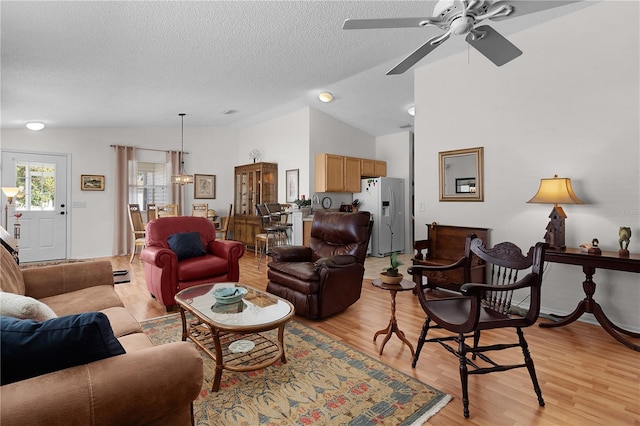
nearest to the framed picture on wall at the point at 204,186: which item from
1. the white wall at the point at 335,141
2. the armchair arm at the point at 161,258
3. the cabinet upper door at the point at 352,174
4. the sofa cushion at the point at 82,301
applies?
the white wall at the point at 335,141

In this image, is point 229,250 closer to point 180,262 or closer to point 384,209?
point 180,262

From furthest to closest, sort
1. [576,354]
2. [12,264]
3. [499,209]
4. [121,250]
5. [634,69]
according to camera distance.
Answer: [121,250] → [499,209] → [634,69] → [576,354] → [12,264]

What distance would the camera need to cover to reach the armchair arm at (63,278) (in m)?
2.35

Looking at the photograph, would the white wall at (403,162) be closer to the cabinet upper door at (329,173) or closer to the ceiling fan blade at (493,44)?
the cabinet upper door at (329,173)

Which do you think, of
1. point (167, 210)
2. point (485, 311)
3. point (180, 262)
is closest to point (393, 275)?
point (485, 311)

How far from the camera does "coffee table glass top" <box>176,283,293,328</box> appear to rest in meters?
2.00

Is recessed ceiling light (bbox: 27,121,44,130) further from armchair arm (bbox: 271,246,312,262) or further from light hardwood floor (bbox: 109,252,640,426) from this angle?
armchair arm (bbox: 271,246,312,262)

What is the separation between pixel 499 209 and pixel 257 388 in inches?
127

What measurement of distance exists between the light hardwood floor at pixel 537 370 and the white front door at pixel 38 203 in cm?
404

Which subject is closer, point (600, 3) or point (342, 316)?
point (600, 3)

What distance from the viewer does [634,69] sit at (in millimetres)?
2822

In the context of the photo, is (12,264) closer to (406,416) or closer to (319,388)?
Result: (319,388)

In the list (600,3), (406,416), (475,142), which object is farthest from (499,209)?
(406,416)

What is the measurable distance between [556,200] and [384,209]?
3.72 meters
